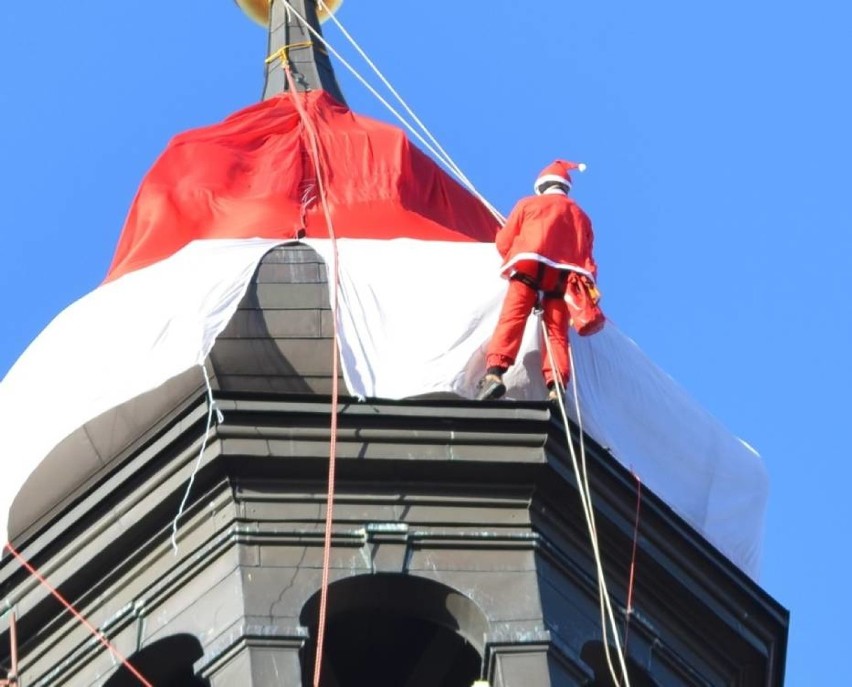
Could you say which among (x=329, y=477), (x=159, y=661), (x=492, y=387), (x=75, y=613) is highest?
(x=492, y=387)

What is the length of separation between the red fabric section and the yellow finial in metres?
3.54

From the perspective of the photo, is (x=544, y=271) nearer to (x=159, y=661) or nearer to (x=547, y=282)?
(x=547, y=282)

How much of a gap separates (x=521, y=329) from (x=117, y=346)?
119 inches

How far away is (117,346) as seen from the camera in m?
32.6

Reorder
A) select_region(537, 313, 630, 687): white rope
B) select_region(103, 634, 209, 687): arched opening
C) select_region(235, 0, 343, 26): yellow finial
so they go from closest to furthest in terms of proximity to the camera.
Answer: select_region(103, 634, 209, 687): arched opening → select_region(537, 313, 630, 687): white rope → select_region(235, 0, 343, 26): yellow finial

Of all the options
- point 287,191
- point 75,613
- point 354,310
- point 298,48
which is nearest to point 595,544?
point 354,310

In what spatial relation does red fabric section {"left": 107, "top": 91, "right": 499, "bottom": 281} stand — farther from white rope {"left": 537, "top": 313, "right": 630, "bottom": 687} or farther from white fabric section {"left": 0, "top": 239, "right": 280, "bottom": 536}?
white rope {"left": 537, "top": 313, "right": 630, "bottom": 687}

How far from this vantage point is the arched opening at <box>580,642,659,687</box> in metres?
31.1

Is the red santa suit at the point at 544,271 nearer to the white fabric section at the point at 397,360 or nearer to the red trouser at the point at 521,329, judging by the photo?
the red trouser at the point at 521,329

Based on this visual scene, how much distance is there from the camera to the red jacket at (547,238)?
31.9 metres

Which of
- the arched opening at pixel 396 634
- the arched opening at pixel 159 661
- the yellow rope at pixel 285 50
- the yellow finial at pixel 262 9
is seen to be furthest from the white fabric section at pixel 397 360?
the yellow finial at pixel 262 9

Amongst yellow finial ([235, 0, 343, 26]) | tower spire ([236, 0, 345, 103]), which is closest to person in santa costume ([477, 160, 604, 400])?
tower spire ([236, 0, 345, 103])

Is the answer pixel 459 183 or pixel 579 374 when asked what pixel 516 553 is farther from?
pixel 459 183

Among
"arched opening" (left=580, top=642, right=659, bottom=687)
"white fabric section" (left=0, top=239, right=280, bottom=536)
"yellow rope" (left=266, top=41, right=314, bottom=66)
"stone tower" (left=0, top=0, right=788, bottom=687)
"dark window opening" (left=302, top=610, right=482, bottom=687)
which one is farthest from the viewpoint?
"yellow rope" (left=266, top=41, right=314, bottom=66)
